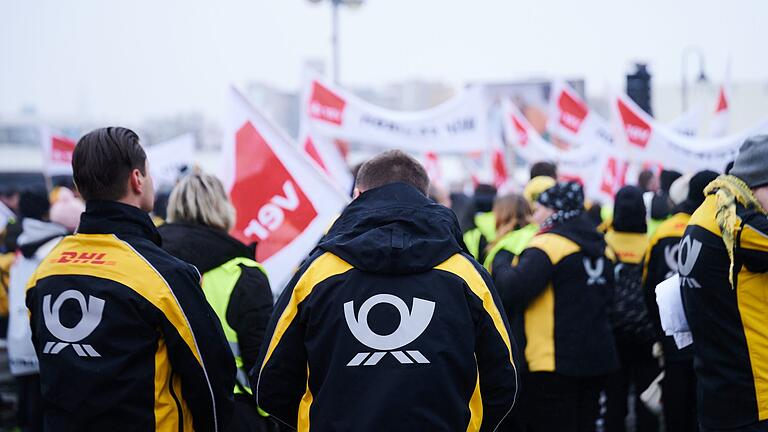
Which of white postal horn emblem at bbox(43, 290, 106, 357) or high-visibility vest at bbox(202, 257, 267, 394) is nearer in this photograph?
white postal horn emblem at bbox(43, 290, 106, 357)

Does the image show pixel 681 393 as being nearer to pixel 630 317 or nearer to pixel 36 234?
pixel 630 317

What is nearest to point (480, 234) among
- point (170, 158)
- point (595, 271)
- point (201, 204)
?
point (595, 271)

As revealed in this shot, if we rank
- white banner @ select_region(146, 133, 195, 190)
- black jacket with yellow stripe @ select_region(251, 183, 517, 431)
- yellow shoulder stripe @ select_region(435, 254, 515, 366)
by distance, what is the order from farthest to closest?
white banner @ select_region(146, 133, 195, 190) → yellow shoulder stripe @ select_region(435, 254, 515, 366) → black jacket with yellow stripe @ select_region(251, 183, 517, 431)

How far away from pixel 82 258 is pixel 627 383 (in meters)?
4.69

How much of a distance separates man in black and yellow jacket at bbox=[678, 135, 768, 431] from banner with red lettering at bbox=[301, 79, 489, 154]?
5.74 m

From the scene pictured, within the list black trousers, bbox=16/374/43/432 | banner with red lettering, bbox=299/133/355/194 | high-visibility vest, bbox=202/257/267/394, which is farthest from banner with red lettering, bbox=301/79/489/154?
high-visibility vest, bbox=202/257/267/394

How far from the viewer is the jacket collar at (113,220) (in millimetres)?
3273

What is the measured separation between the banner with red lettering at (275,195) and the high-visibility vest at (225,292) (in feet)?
3.61

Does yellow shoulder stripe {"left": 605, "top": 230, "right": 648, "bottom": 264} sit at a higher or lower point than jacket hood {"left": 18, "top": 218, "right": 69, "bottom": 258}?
lower

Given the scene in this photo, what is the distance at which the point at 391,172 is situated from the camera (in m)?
3.11

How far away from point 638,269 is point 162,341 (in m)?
4.20

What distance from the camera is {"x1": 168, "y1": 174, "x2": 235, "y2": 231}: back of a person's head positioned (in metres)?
4.35

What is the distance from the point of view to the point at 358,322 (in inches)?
113

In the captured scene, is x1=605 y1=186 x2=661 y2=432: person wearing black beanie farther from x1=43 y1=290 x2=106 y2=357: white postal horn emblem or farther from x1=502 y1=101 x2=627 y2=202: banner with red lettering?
x1=502 y1=101 x2=627 y2=202: banner with red lettering
